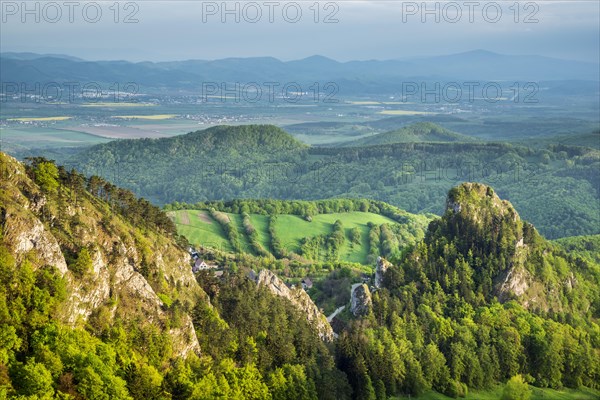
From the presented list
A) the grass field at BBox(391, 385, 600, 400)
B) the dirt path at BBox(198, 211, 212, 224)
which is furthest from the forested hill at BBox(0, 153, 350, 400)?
the dirt path at BBox(198, 211, 212, 224)

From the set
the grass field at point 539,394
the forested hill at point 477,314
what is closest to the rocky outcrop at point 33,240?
the forested hill at point 477,314

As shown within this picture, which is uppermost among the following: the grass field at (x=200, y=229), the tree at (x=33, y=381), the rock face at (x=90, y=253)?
the rock face at (x=90, y=253)

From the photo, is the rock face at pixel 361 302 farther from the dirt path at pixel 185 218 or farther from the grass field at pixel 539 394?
the dirt path at pixel 185 218

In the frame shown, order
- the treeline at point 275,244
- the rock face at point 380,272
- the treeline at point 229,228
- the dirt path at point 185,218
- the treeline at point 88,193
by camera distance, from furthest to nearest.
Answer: the dirt path at point 185,218 < the treeline at point 275,244 < the treeline at point 229,228 < the rock face at point 380,272 < the treeline at point 88,193

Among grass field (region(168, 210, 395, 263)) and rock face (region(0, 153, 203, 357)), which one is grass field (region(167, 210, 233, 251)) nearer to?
grass field (region(168, 210, 395, 263))

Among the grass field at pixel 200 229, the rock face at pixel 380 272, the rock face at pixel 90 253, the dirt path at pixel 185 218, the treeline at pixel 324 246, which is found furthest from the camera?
the dirt path at pixel 185 218

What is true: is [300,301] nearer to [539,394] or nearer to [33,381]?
[539,394]

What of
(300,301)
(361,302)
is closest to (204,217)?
(361,302)
